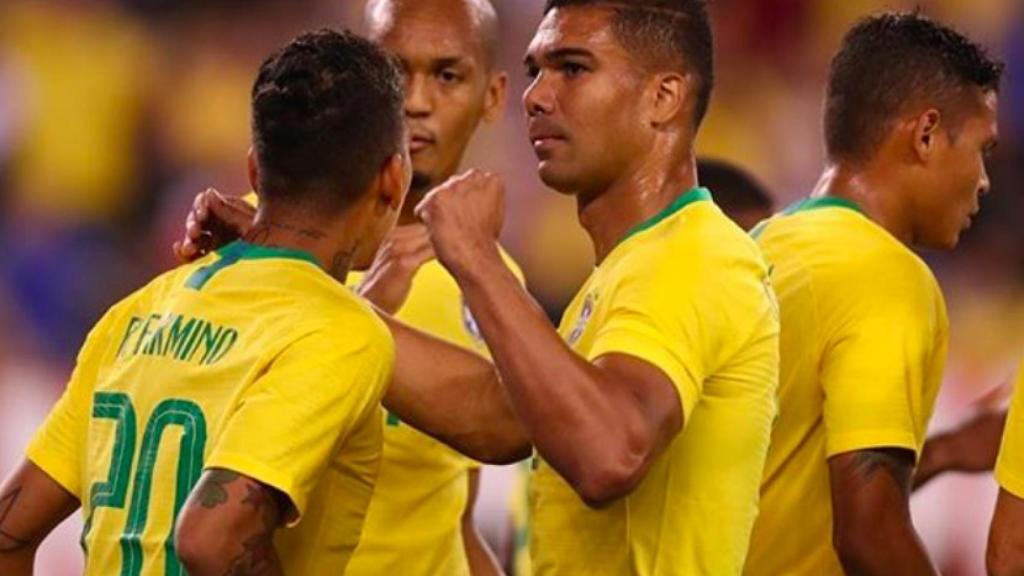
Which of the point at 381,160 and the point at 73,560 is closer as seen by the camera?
the point at 381,160

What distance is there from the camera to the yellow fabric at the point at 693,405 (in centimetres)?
399

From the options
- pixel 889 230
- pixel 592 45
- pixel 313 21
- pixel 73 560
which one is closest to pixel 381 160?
pixel 592 45

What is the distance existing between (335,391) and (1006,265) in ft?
19.7

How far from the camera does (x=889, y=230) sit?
5000mm

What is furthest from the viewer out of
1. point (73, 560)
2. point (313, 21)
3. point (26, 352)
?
point (313, 21)

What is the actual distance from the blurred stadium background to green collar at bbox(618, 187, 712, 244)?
460 cm

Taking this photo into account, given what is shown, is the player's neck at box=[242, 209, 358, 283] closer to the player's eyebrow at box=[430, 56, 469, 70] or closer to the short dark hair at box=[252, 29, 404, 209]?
the short dark hair at box=[252, 29, 404, 209]

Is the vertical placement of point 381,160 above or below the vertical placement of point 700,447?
above

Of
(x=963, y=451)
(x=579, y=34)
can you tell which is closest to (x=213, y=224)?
(x=579, y=34)

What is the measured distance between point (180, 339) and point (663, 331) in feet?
2.70

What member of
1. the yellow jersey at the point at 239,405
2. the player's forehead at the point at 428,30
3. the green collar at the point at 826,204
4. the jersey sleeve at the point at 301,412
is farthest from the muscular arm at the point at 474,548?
the jersey sleeve at the point at 301,412

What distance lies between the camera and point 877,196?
5.00 meters

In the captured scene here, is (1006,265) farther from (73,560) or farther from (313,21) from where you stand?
(73,560)

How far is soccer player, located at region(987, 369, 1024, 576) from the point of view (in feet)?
13.5
